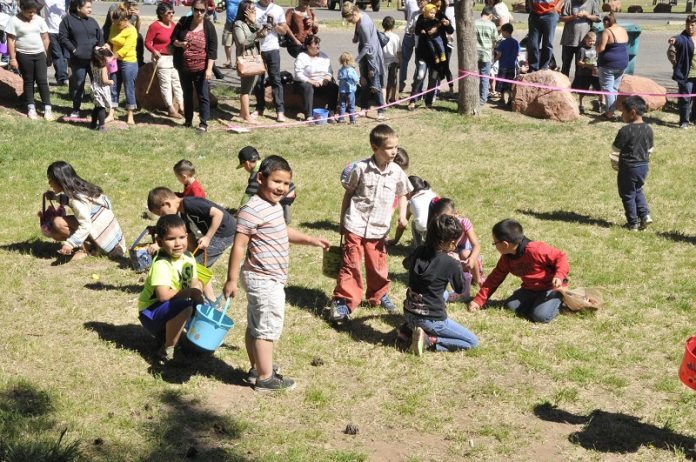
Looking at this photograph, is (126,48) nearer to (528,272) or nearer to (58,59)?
(58,59)

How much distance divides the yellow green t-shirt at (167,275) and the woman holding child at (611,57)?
33.8 ft

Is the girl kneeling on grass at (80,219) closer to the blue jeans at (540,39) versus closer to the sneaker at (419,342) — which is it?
the sneaker at (419,342)

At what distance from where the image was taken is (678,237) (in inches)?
396

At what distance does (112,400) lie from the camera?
20.0 feet

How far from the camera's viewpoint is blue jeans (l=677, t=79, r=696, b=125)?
599 inches

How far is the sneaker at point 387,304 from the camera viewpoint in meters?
7.82

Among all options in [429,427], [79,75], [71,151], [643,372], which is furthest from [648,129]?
[79,75]

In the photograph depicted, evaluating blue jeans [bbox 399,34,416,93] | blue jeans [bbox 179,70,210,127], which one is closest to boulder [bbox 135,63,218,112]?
blue jeans [bbox 179,70,210,127]

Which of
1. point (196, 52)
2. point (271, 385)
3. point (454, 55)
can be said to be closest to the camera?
point (271, 385)

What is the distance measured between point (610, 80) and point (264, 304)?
36.7 ft

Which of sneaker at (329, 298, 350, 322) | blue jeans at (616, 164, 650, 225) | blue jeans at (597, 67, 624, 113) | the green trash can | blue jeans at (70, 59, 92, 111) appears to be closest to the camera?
sneaker at (329, 298, 350, 322)

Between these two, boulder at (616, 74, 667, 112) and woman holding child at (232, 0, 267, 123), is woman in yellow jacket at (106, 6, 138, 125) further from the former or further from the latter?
boulder at (616, 74, 667, 112)

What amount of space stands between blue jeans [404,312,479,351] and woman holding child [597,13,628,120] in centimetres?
915

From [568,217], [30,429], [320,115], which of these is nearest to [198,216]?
[30,429]
